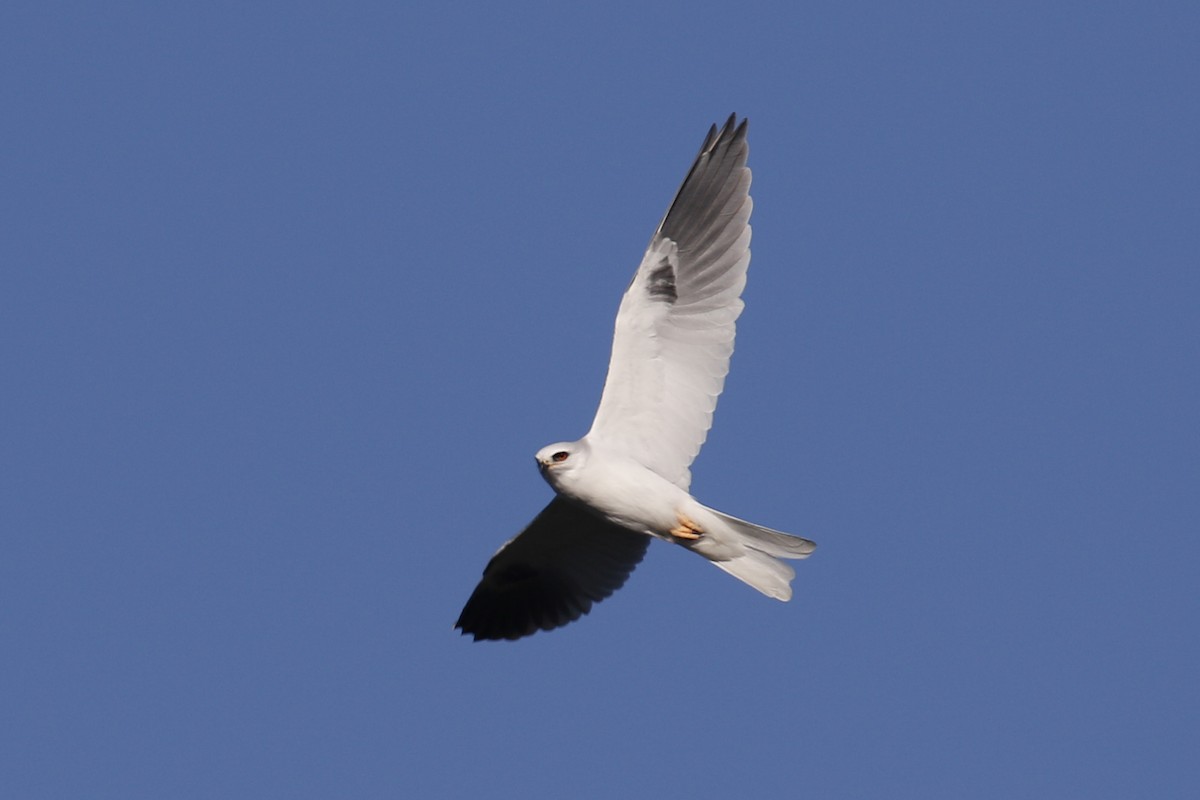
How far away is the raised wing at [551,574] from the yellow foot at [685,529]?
1.16 meters

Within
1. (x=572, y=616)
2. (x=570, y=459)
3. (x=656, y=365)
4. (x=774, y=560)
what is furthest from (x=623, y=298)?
(x=572, y=616)

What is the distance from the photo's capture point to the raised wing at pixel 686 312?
10.7m

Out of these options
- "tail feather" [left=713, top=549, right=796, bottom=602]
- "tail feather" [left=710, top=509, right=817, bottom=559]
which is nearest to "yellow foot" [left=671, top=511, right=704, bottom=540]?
"tail feather" [left=710, top=509, right=817, bottom=559]

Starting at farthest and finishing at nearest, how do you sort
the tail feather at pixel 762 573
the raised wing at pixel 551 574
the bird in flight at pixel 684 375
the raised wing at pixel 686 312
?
the raised wing at pixel 551 574
the tail feather at pixel 762 573
the raised wing at pixel 686 312
the bird in flight at pixel 684 375

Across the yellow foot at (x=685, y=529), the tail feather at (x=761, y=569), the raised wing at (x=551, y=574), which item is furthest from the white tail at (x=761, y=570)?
the raised wing at (x=551, y=574)

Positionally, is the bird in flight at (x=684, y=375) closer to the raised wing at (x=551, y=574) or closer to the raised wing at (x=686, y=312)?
the raised wing at (x=686, y=312)

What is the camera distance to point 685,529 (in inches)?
415

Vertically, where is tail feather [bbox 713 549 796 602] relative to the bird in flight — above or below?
below

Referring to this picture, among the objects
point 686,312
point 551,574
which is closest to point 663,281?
point 686,312

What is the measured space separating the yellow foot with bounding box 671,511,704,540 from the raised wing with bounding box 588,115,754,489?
16.2 inches

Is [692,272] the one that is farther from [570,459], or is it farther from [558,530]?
[558,530]

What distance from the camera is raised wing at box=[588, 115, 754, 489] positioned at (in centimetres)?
1066

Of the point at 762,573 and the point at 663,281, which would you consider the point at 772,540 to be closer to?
the point at 762,573

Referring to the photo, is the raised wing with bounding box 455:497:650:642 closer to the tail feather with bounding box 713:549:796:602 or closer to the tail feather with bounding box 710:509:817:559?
the tail feather with bounding box 713:549:796:602
